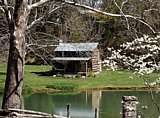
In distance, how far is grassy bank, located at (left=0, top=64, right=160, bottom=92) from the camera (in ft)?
104

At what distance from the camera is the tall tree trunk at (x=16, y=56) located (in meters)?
8.05

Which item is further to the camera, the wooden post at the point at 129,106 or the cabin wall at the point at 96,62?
the cabin wall at the point at 96,62

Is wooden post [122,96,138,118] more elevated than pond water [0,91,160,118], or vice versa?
wooden post [122,96,138,118]

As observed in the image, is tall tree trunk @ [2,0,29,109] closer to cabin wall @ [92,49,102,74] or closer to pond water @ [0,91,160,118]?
pond water @ [0,91,160,118]

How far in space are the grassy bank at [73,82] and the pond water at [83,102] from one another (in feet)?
5.77

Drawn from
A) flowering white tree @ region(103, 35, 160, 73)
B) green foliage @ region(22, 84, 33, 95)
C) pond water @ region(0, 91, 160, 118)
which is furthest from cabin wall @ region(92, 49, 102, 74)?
flowering white tree @ region(103, 35, 160, 73)

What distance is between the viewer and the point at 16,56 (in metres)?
8.11

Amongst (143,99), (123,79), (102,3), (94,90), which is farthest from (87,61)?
(102,3)

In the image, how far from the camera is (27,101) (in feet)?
83.5

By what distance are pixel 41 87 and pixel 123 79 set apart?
7792mm

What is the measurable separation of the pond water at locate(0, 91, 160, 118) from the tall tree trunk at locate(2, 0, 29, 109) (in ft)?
35.8

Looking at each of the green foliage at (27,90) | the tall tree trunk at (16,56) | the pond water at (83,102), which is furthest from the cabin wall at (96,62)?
the tall tree trunk at (16,56)

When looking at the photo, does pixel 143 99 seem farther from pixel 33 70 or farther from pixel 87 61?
pixel 33 70

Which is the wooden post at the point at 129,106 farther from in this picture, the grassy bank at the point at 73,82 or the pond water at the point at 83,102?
the grassy bank at the point at 73,82
